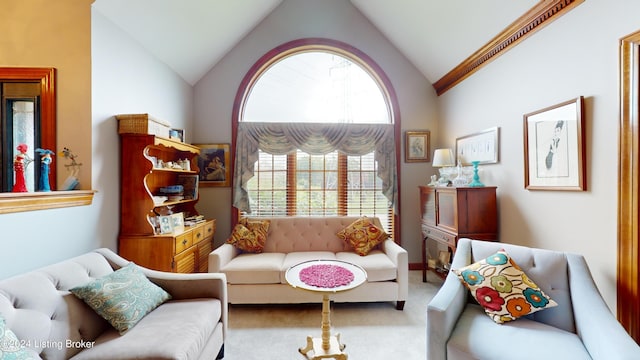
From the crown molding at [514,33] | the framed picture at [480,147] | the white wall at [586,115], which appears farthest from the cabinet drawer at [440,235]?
the crown molding at [514,33]

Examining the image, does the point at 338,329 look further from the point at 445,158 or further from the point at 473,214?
the point at 445,158

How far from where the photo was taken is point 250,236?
3.31 meters

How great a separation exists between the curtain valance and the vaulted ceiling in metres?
1.12

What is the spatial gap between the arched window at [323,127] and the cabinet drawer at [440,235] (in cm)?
64

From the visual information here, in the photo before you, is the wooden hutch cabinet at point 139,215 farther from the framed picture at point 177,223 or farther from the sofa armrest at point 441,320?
the sofa armrest at point 441,320

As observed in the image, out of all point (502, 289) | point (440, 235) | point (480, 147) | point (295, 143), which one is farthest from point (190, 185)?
point (480, 147)

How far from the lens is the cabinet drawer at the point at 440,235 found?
290 centimetres

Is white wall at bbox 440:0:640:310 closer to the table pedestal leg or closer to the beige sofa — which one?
the beige sofa

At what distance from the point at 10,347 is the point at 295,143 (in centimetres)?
317

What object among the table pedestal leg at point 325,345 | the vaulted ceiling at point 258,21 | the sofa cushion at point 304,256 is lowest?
the table pedestal leg at point 325,345

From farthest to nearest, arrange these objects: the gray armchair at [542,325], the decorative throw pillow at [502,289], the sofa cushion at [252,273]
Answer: the sofa cushion at [252,273] → the decorative throw pillow at [502,289] → the gray armchair at [542,325]

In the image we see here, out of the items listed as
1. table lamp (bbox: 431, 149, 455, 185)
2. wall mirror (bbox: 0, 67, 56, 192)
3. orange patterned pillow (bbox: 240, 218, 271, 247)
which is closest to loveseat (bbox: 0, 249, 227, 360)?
wall mirror (bbox: 0, 67, 56, 192)

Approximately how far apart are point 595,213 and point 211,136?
13.6ft

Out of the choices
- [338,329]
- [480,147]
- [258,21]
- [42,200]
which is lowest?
[338,329]
